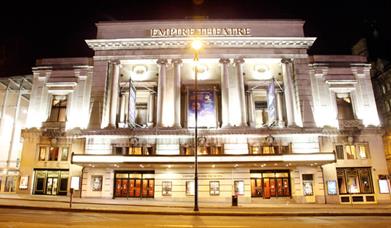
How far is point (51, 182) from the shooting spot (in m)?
33.0

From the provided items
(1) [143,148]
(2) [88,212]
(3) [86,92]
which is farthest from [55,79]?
(2) [88,212]

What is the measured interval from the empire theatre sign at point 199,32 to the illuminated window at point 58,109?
14106mm

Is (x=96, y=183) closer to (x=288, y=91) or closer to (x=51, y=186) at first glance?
(x=51, y=186)

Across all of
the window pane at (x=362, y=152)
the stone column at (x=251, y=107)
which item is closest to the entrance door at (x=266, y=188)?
the stone column at (x=251, y=107)

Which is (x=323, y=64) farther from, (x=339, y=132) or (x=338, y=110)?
(x=339, y=132)

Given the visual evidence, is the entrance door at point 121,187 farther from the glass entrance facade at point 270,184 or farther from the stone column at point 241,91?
the stone column at point 241,91

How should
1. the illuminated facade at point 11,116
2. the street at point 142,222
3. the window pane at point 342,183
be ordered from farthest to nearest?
1. the illuminated facade at point 11,116
2. the window pane at point 342,183
3. the street at point 142,222

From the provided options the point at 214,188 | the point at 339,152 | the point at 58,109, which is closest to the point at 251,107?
the point at 339,152

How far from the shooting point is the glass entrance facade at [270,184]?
31.2 metres

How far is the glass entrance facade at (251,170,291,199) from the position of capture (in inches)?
1229

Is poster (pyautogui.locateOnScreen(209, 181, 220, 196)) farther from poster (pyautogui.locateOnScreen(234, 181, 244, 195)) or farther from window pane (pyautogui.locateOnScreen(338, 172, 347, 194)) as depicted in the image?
window pane (pyautogui.locateOnScreen(338, 172, 347, 194))

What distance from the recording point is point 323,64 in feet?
117

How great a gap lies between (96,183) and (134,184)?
4.16m

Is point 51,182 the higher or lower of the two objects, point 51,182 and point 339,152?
the lower
